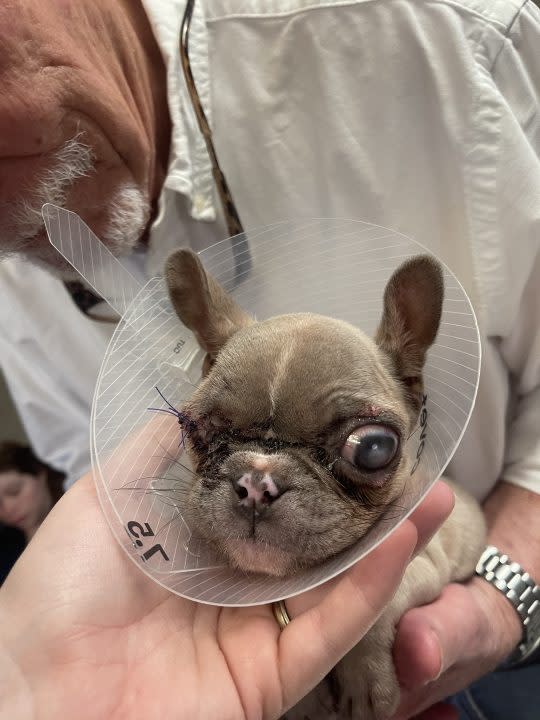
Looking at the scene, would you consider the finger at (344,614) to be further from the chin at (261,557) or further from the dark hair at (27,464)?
the dark hair at (27,464)

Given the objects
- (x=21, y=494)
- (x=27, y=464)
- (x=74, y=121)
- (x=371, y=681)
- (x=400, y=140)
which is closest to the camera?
(x=371, y=681)

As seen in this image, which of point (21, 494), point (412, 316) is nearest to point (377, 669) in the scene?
point (412, 316)

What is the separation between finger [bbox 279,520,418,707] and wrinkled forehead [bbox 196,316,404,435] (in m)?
0.21

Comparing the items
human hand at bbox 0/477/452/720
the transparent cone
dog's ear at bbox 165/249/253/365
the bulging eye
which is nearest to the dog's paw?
human hand at bbox 0/477/452/720

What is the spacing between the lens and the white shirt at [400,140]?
1.41 metres

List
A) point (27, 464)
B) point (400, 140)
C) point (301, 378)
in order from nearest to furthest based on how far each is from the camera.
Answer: point (301, 378) → point (400, 140) → point (27, 464)

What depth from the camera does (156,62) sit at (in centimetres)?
160

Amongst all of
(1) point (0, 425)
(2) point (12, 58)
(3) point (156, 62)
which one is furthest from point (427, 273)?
(1) point (0, 425)

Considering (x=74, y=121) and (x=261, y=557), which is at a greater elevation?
(x=74, y=121)

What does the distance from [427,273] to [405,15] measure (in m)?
0.81

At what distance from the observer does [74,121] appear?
1.24 metres

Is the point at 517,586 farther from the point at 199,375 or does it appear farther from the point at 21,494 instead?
the point at 21,494

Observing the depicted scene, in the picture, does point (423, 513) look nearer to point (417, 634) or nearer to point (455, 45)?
point (417, 634)

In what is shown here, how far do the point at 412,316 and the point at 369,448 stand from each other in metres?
0.29
